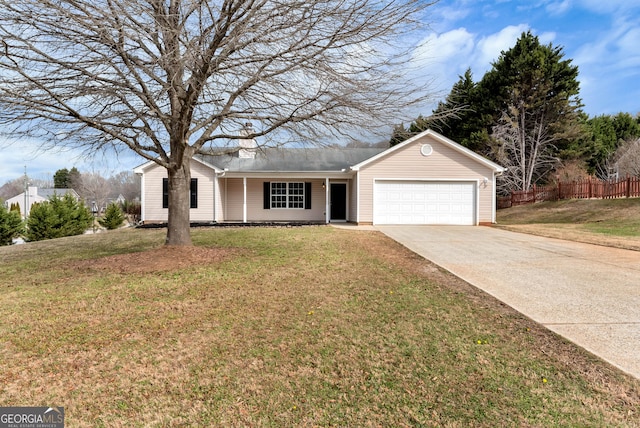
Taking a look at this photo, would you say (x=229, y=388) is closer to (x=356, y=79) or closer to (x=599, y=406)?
(x=599, y=406)

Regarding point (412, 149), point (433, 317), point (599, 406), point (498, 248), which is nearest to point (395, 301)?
point (433, 317)

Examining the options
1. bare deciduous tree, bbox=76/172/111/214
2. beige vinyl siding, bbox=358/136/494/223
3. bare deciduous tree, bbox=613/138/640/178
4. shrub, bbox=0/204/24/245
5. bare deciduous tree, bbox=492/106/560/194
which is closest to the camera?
shrub, bbox=0/204/24/245

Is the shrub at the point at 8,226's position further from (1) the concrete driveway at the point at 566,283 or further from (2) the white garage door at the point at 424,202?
(1) the concrete driveway at the point at 566,283

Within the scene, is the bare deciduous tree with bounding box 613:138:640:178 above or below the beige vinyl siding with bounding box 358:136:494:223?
above

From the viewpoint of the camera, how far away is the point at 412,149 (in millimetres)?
15461

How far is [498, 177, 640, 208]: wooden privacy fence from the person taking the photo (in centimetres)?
1814

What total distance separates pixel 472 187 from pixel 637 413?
569 inches

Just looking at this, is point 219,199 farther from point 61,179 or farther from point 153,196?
point 61,179

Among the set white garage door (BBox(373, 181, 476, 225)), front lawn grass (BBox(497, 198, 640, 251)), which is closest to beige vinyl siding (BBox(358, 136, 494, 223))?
white garage door (BBox(373, 181, 476, 225))

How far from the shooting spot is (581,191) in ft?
69.0

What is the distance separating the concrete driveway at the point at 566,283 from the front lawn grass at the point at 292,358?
1.04 ft

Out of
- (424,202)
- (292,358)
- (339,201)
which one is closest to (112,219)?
(339,201)

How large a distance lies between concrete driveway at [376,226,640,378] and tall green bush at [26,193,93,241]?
14.7 metres

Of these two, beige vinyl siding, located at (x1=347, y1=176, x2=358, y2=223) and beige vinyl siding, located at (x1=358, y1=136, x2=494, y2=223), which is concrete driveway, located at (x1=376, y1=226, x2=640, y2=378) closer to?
beige vinyl siding, located at (x1=358, y1=136, x2=494, y2=223)
